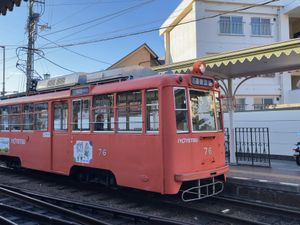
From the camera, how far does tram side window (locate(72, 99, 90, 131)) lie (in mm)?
9078

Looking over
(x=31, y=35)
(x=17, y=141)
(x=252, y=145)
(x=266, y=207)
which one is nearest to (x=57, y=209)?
(x=266, y=207)

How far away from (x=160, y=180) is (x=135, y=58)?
25486 mm

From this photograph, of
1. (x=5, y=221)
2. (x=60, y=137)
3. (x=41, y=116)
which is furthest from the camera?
(x=41, y=116)

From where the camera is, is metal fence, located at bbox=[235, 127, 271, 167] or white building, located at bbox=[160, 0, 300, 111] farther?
white building, located at bbox=[160, 0, 300, 111]

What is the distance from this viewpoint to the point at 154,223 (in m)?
6.61

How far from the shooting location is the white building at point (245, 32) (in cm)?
2455

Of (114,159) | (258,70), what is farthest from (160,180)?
(258,70)

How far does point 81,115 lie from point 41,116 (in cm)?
223

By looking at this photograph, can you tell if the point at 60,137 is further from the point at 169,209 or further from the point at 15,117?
the point at 169,209

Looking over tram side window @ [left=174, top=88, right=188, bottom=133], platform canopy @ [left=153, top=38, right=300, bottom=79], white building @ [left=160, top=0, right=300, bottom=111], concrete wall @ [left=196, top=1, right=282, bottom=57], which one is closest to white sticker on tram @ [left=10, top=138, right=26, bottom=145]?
platform canopy @ [left=153, top=38, right=300, bottom=79]

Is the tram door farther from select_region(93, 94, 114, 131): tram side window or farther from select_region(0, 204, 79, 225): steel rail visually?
select_region(0, 204, 79, 225): steel rail

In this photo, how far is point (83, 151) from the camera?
9086 millimetres

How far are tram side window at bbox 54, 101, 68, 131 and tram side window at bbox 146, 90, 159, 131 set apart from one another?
3.20 meters

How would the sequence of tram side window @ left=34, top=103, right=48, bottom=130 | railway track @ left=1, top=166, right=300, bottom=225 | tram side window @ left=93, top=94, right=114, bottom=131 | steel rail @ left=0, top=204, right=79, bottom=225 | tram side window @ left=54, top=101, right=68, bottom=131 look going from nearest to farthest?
steel rail @ left=0, top=204, right=79, bottom=225, railway track @ left=1, top=166, right=300, bottom=225, tram side window @ left=93, top=94, right=114, bottom=131, tram side window @ left=54, top=101, right=68, bottom=131, tram side window @ left=34, top=103, right=48, bottom=130
